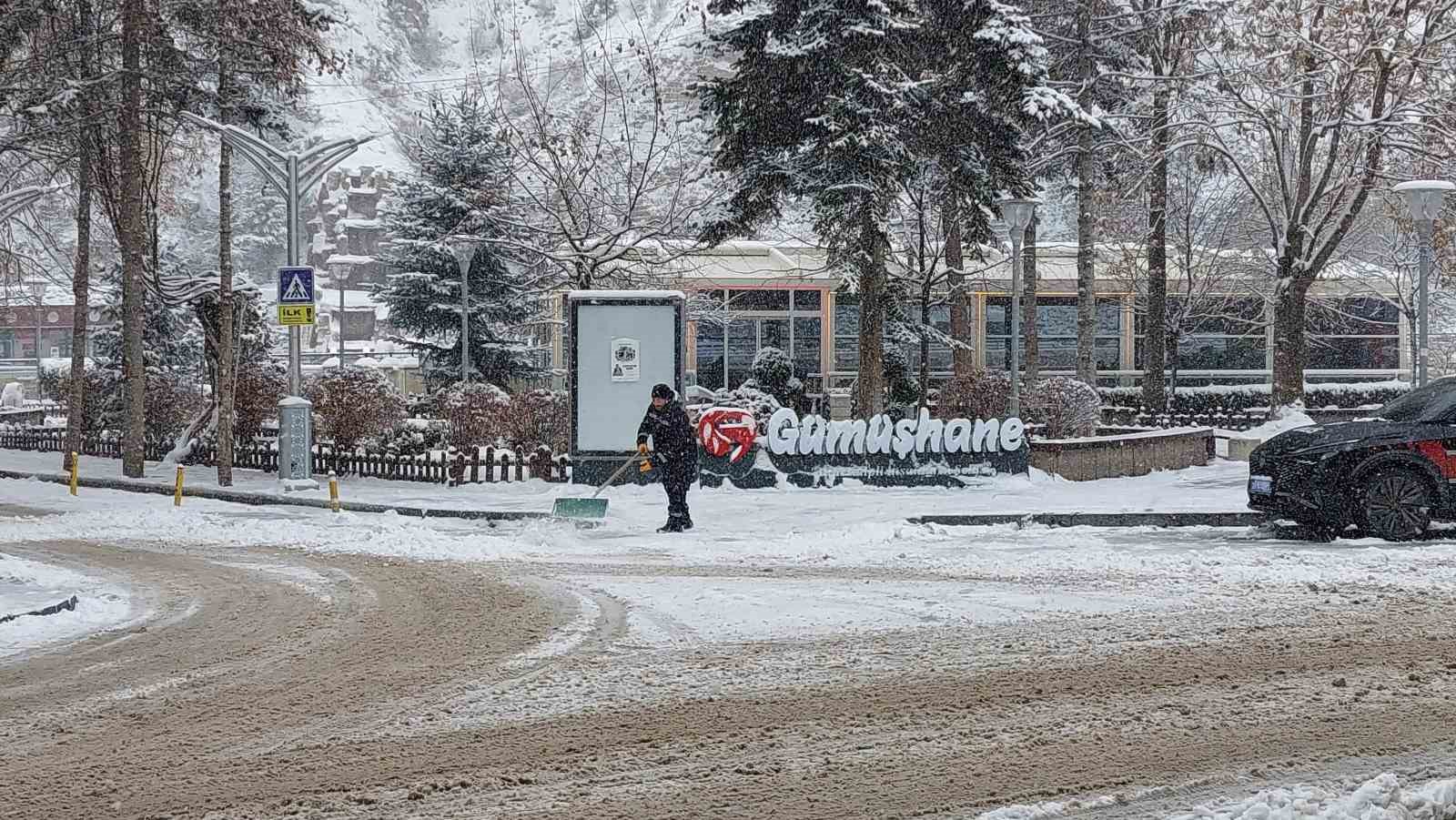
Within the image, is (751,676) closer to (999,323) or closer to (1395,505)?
(1395,505)

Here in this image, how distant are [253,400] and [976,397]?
38.6 ft

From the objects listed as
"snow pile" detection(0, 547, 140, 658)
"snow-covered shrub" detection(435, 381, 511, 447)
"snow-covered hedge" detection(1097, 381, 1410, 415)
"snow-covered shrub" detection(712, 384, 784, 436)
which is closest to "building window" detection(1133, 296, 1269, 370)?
"snow-covered hedge" detection(1097, 381, 1410, 415)

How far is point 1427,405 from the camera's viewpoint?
13.9 meters

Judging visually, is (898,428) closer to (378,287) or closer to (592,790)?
(592,790)

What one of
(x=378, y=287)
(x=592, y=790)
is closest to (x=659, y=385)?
(x=592, y=790)

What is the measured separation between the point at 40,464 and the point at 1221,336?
29083 mm

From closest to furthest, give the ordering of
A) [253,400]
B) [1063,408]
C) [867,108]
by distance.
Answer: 1. [867,108]
2. [1063,408]
3. [253,400]

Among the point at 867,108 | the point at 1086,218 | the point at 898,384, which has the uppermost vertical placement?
the point at 867,108

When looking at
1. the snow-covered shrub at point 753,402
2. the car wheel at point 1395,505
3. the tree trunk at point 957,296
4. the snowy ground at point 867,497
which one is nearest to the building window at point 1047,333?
the tree trunk at point 957,296

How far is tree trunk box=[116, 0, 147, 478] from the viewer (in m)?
20.7

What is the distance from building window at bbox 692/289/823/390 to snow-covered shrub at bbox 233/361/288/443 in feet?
43.5

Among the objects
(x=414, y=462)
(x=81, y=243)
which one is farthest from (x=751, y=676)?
(x=81, y=243)

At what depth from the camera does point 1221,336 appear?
128 ft

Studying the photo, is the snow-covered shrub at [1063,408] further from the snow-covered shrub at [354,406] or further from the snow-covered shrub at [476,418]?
the snow-covered shrub at [354,406]
